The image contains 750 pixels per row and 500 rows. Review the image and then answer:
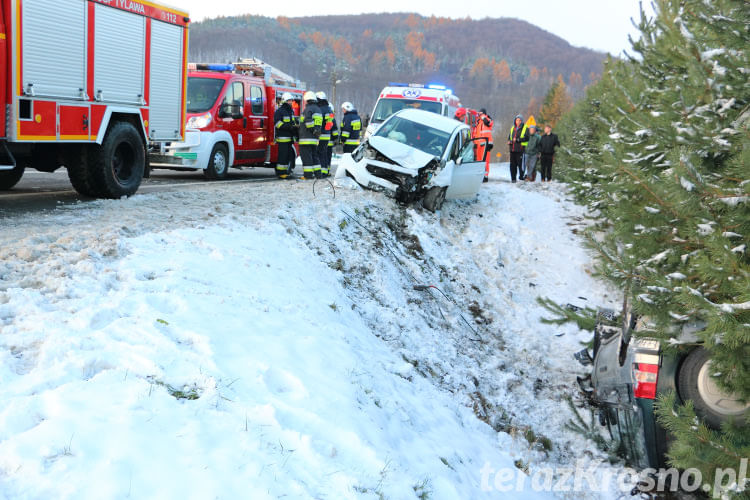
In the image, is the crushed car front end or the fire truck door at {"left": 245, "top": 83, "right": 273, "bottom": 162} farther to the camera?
the fire truck door at {"left": 245, "top": 83, "right": 273, "bottom": 162}

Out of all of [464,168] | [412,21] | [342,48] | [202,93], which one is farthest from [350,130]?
[412,21]

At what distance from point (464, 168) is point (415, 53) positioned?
169 meters

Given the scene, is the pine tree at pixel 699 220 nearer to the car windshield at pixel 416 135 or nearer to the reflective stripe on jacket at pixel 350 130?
the car windshield at pixel 416 135

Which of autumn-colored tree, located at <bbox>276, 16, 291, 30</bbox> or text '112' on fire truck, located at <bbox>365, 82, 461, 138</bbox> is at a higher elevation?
autumn-colored tree, located at <bbox>276, 16, 291, 30</bbox>

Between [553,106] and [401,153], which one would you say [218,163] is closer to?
[401,153]

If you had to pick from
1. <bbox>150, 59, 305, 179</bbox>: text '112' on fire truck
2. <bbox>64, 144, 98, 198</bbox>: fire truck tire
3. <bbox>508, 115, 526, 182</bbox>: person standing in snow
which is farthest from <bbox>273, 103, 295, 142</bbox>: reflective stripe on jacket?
<bbox>508, 115, 526, 182</bbox>: person standing in snow

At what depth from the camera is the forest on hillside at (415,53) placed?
141 meters

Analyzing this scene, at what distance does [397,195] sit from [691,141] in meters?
6.54

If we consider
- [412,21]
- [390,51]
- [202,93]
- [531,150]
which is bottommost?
[531,150]

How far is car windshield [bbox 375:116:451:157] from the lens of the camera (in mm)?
11492

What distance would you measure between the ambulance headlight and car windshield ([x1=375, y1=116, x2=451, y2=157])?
11.2 ft

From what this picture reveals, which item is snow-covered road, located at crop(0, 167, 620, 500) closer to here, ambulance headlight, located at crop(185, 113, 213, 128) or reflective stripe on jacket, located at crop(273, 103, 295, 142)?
ambulance headlight, located at crop(185, 113, 213, 128)

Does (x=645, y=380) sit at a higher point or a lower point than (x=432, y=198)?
lower

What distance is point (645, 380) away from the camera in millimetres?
4223
